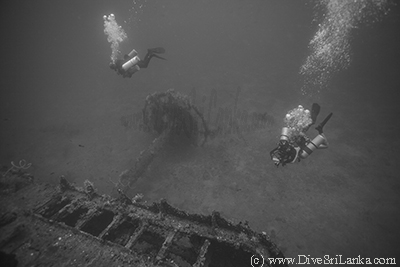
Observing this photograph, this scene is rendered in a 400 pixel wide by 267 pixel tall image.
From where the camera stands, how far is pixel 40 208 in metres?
4.46

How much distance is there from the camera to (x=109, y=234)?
379 cm

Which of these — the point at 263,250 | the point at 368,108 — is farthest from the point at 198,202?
the point at 368,108

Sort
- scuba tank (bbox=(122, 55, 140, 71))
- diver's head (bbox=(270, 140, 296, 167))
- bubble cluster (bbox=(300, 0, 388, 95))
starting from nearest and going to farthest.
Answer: diver's head (bbox=(270, 140, 296, 167))
scuba tank (bbox=(122, 55, 140, 71))
bubble cluster (bbox=(300, 0, 388, 95))

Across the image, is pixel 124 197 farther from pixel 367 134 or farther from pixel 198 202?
pixel 367 134

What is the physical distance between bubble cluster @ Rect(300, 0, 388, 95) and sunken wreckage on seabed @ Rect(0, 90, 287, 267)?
15.0 m

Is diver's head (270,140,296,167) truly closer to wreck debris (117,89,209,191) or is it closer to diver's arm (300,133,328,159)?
diver's arm (300,133,328,159)

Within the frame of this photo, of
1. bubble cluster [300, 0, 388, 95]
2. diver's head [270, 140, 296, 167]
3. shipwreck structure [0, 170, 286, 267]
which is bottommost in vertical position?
shipwreck structure [0, 170, 286, 267]

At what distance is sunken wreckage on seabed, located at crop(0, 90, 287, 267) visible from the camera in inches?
128

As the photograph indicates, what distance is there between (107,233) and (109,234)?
176 mm

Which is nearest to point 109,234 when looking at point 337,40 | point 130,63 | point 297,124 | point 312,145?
point 312,145

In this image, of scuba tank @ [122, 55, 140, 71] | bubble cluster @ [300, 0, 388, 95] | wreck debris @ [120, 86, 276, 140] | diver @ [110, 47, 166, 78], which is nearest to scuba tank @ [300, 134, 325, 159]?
wreck debris @ [120, 86, 276, 140]

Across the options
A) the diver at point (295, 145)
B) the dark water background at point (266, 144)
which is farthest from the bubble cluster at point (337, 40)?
the diver at point (295, 145)

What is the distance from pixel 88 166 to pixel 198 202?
5.88 metres

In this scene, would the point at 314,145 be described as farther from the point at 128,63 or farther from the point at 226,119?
the point at 128,63
